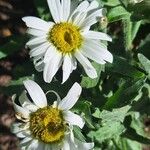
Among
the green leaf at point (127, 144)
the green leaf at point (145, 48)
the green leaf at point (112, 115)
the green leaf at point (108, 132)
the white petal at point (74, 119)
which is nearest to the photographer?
the white petal at point (74, 119)

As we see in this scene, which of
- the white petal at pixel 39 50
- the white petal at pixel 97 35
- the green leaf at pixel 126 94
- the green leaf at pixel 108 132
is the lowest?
the green leaf at pixel 108 132

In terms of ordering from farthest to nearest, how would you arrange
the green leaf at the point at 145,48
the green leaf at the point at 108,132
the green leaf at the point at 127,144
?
the green leaf at the point at 127,144 < the green leaf at the point at 145,48 < the green leaf at the point at 108,132

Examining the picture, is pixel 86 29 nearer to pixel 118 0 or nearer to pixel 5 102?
pixel 118 0

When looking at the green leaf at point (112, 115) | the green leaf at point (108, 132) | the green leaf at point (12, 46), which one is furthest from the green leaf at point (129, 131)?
the green leaf at point (12, 46)

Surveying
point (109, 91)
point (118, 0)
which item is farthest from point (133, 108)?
point (118, 0)

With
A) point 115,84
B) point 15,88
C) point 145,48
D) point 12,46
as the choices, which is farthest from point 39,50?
point 145,48

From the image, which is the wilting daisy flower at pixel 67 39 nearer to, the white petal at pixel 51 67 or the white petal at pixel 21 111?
the white petal at pixel 51 67
